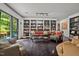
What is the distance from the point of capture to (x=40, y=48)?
3.14m

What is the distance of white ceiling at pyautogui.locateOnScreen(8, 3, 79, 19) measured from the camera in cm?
308

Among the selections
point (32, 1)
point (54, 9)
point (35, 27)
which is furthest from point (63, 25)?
point (32, 1)

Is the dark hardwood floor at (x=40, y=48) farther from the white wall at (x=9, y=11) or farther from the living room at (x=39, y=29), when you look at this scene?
the white wall at (x=9, y=11)

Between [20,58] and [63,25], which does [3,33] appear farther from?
[63,25]

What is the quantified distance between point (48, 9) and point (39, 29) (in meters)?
0.45

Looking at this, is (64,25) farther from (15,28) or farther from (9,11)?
(9,11)

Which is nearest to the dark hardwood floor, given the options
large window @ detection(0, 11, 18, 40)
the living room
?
the living room

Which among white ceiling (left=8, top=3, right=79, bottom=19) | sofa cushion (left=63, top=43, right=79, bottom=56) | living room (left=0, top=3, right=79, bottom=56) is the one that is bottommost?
sofa cushion (left=63, top=43, right=79, bottom=56)

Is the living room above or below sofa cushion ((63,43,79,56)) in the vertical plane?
above

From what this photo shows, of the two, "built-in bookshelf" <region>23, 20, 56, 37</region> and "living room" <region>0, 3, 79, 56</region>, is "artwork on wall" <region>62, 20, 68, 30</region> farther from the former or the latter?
"built-in bookshelf" <region>23, 20, 56, 37</region>

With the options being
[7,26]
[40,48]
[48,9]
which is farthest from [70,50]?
[7,26]

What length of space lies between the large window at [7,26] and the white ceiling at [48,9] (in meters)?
0.23

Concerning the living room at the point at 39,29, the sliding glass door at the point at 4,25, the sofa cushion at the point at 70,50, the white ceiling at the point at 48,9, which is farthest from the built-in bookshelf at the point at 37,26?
the sofa cushion at the point at 70,50

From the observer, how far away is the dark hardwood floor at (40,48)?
10.2 feet
